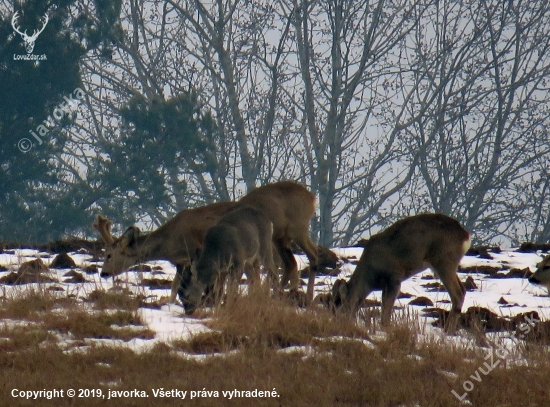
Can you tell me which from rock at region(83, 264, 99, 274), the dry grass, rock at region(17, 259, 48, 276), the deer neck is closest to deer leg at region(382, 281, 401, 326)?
the dry grass

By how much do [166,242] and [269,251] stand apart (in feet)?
4.72

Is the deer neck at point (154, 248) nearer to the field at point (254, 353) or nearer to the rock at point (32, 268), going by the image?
the rock at point (32, 268)

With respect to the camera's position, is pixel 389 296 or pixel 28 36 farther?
pixel 28 36

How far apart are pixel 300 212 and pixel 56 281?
2978 millimetres

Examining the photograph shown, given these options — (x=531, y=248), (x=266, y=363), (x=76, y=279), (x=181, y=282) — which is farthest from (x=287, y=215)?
(x=531, y=248)

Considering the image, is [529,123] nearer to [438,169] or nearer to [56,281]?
[438,169]

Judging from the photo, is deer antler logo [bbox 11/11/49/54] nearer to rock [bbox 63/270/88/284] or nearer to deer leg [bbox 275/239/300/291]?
deer leg [bbox 275/239/300/291]

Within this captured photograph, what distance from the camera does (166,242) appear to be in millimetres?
12031

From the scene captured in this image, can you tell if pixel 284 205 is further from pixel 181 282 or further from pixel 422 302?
pixel 181 282

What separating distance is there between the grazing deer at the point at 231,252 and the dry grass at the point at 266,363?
2.98 feet

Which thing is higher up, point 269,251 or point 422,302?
point 269,251

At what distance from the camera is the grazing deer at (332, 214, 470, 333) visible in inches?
407

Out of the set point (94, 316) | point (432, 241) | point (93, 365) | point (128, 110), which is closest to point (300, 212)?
point (432, 241)

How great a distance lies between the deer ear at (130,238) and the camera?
12062 millimetres
